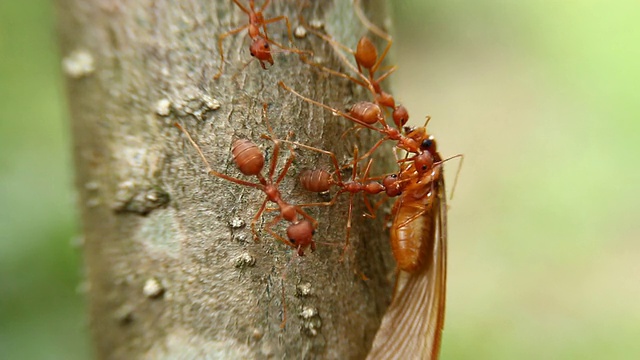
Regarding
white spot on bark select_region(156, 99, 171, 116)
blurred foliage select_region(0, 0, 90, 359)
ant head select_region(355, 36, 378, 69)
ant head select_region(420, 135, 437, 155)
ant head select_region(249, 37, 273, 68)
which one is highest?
ant head select_region(355, 36, 378, 69)

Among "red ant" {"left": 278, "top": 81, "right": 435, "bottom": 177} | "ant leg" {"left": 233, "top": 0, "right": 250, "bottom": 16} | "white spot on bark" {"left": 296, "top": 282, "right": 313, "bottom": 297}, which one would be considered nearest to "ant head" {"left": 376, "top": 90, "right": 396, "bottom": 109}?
"red ant" {"left": 278, "top": 81, "right": 435, "bottom": 177}

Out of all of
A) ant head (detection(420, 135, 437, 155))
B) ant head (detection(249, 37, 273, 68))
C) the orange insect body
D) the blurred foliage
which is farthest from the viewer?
the blurred foliage

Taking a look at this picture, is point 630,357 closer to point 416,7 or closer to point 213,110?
point 213,110

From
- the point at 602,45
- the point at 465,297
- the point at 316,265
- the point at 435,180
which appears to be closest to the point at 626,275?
the point at 465,297

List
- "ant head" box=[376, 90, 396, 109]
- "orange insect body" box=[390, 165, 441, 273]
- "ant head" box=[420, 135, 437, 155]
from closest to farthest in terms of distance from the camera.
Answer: "orange insect body" box=[390, 165, 441, 273] < "ant head" box=[376, 90, 396, 109] < "ant head" box=[420, 135, 437, 155]

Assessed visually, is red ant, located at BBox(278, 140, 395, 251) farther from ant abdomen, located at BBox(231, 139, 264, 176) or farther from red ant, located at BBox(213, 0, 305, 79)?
red ant, located at BBox(213, 0, 305, 79)

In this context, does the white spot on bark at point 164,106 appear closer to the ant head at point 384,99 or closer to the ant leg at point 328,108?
the ant leg at point 328,108

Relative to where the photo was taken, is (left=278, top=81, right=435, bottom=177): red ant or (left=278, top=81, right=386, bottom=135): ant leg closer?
(left=278, top=81, right=386, bottom=135): ant leg
